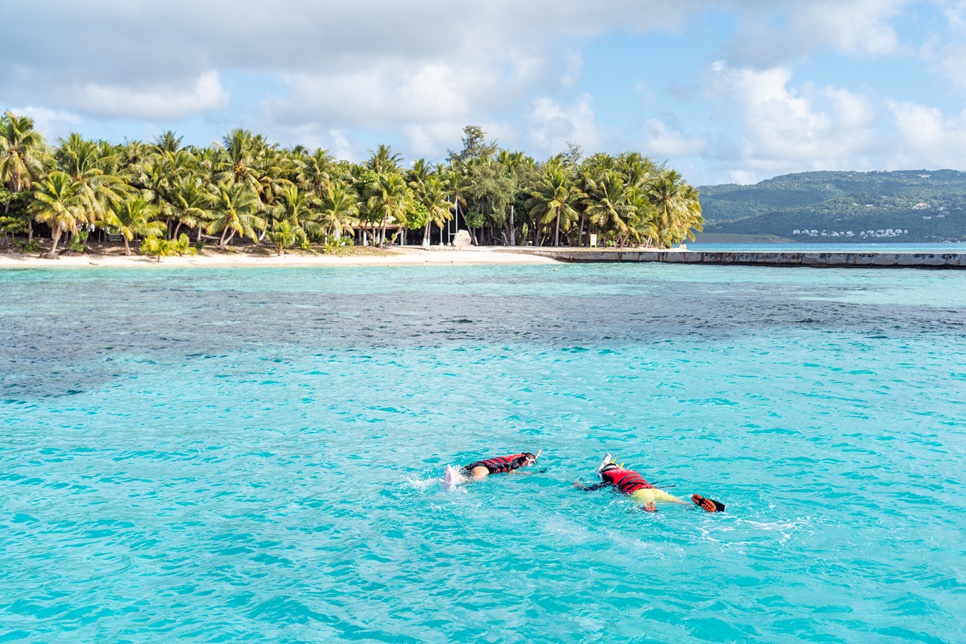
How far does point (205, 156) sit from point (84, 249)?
1204 centimetres

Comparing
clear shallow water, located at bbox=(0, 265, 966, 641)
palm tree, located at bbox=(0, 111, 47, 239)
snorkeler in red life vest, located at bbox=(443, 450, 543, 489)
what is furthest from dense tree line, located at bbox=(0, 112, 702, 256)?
snorkeler in red life vest, located at bbox=(443, 450, 543, 489)

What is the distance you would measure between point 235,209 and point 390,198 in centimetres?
1401

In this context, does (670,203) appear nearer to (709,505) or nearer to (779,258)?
(779,258)

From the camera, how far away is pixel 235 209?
5794 cm

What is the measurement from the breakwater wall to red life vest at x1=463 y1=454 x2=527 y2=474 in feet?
195

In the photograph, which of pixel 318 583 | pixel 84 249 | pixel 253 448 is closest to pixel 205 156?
pixel 84 249

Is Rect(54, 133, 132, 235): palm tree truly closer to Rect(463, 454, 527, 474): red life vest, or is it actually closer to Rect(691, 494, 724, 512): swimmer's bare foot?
Rect(463, 454, 527, 474): red life vest

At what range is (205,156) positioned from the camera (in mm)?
62156

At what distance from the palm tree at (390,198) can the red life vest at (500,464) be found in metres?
59.3

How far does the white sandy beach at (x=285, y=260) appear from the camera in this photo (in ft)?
170

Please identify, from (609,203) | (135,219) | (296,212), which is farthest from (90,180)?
(609,203)

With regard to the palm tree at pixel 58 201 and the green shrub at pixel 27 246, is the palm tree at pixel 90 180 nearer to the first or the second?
the palm tree at pixel 58 201

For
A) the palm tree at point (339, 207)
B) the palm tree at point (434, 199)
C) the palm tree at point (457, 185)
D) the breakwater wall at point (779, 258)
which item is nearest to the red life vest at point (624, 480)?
the palm tree at point (339, 207)

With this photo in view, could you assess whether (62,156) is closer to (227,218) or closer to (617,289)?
(227,218)
